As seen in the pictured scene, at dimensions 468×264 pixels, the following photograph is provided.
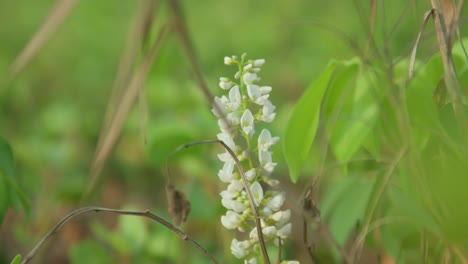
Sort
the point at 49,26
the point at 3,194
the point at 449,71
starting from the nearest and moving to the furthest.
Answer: the point at 49,26, the point at 449,71, the point at 3,194

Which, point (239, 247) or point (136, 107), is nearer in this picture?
point (239, 247)

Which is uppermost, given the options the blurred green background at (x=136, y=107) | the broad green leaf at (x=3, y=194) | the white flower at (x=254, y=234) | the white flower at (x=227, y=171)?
the blurred green background at (x=136, y=107)

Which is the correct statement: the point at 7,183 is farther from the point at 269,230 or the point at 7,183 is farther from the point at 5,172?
the point at 269,230

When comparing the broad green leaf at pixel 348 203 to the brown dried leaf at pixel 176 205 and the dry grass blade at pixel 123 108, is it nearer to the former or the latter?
the brown dried leaf at pixel 176 205

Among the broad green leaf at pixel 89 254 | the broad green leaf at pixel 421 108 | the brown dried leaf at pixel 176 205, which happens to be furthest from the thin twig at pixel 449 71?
the broad green leaf at pixel 89 254

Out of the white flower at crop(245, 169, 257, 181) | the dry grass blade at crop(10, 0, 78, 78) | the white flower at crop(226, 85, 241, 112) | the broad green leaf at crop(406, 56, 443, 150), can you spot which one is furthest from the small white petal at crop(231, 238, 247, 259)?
the dry grass blade at crop(10, 0, 78, 78)

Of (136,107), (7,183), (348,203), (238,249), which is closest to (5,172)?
(7,183)

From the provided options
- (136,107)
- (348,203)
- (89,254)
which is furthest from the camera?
(136,107)
